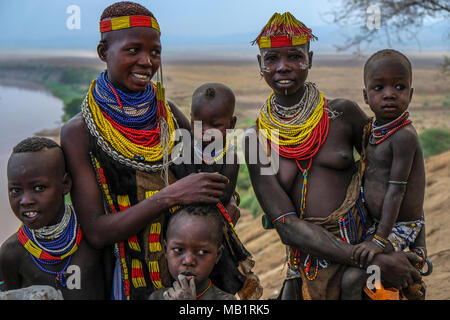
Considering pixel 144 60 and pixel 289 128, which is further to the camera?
pixel 289 128

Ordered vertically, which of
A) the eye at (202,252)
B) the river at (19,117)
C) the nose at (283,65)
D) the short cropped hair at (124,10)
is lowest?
the river at (19,117)

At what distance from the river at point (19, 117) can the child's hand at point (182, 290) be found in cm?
761

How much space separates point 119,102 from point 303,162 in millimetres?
1063

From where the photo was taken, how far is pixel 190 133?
278cm

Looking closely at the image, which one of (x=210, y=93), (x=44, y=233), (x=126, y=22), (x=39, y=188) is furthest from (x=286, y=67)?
(x=44, y=233)

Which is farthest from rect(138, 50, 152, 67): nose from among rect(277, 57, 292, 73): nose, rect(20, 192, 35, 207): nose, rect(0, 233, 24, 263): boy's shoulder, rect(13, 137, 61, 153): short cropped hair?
rect(0, 233, 24, 263): boy's shoulder

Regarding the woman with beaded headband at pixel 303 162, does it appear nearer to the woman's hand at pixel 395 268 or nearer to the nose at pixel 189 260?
the woman's hand at pixel 395 268

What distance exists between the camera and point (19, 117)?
16.2 metres

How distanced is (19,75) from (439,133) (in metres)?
20.6

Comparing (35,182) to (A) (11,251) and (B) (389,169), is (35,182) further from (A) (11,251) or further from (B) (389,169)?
(B) (389,169)

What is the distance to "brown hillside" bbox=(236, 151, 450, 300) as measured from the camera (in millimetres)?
5133

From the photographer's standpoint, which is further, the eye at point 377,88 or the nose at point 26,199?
the eye at point 377,88

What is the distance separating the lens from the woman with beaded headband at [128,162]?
241 centimetres

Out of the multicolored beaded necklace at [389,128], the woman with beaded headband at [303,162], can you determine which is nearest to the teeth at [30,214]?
the woman with beaded headband at [303,162]
